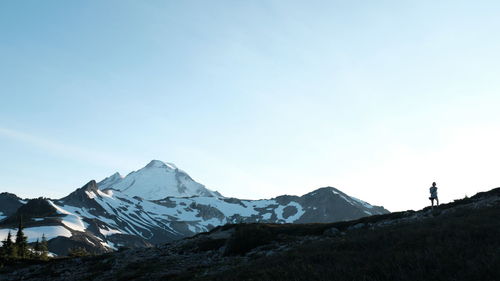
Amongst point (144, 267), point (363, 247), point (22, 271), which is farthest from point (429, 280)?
point (22, 271)

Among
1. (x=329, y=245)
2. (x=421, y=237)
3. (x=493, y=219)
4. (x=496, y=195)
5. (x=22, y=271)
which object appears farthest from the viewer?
(x=22, y=271)

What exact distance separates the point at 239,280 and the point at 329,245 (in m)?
7.07

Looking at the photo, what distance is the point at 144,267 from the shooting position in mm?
29984

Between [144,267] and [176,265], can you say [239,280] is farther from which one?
[144,267]

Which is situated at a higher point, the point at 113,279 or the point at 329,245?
the point at 329,245

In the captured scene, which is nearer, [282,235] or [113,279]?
[113,279]

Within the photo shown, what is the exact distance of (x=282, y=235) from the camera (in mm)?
34219

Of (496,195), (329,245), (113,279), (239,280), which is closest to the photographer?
(239,280)

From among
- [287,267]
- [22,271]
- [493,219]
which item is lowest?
[22,271]

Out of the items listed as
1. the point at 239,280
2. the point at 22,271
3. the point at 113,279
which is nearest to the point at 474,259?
the point at 239,280

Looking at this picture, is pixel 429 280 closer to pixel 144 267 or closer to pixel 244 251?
pixel 244 251

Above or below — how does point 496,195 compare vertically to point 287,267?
above

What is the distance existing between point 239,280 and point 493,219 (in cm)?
1278

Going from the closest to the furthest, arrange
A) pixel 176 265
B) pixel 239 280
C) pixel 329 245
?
pixel 239 280 → pixel 329 245 → pixel 176 265
